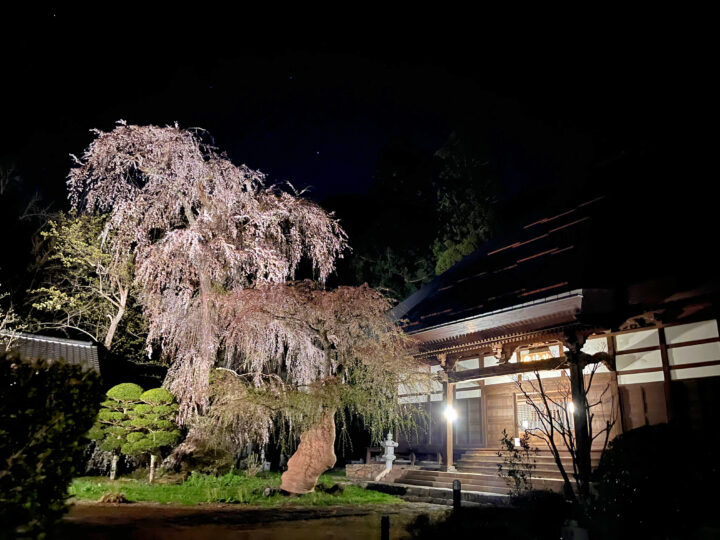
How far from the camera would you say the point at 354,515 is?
28.3 ft

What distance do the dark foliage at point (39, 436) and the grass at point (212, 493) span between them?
5.97m

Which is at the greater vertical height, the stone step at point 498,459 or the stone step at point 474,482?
the stone step at point 498,459

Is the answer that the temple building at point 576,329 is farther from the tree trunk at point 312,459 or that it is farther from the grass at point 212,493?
the grass at point 212,493

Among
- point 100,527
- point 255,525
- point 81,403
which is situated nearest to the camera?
point 81,403

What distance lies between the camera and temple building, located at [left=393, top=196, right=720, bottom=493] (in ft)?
29.3

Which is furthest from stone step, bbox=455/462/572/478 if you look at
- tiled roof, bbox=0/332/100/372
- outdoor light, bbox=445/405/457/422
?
tiled roof, bbox=0/332/100/372

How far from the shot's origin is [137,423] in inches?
445

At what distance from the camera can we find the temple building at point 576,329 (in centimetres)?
893

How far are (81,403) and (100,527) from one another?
371cm

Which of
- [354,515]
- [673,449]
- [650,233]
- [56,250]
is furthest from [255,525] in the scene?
[56,250]

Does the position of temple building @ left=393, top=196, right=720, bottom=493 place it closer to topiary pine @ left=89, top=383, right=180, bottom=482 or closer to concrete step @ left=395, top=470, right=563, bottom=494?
concrete step @ left=395, top=470, right=563, bottom=494

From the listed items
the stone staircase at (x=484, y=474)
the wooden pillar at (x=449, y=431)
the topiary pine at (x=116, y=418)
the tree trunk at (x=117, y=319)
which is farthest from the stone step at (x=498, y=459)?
the tree trunk at (x=117, y=319)

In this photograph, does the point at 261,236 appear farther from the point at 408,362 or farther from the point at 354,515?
the point at 354,515

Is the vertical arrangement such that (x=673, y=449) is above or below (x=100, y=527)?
above
